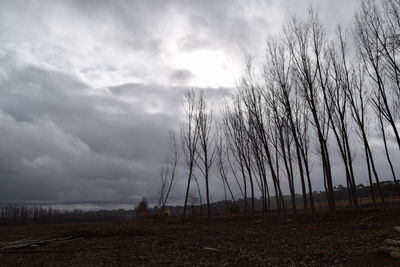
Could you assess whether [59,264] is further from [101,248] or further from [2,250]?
[2,250]

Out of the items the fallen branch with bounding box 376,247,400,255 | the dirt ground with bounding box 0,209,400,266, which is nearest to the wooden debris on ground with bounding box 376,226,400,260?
the fallen branch with bounding box 376,247,400,255

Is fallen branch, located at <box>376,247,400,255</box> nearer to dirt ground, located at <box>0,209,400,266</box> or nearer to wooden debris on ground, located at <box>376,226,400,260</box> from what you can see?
wooden debris on ground, located at <box>376,226,400,260</box>

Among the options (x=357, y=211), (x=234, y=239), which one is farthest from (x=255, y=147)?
(x=234, y=239)

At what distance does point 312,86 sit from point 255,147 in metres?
6.72

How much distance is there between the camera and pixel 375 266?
18.3 feet

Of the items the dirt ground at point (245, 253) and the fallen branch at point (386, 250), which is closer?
the fallen branch at point (386, 250)

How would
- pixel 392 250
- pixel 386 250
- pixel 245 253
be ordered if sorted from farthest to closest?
1. pixel 245 253
2. pixel 386 250
3. pixel 392 250

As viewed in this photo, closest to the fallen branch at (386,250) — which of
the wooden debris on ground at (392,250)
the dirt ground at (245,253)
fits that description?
the wooden debris on ground at (392,250)

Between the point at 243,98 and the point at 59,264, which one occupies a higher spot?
the point at 243,98

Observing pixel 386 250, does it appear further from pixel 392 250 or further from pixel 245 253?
pixel 245 253

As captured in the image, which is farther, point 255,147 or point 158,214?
point 158,214

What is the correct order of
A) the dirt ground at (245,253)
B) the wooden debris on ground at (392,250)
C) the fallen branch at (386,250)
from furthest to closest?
the dirt ground at (245,253)
the fallen branch at (386,250)
the wooden debris on ground at (392,250)

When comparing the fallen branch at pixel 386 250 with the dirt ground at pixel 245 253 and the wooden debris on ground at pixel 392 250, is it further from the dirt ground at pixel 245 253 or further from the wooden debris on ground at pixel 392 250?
the dirt ground at pixel 245 253

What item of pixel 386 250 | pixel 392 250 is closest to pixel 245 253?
pixel 386 250
